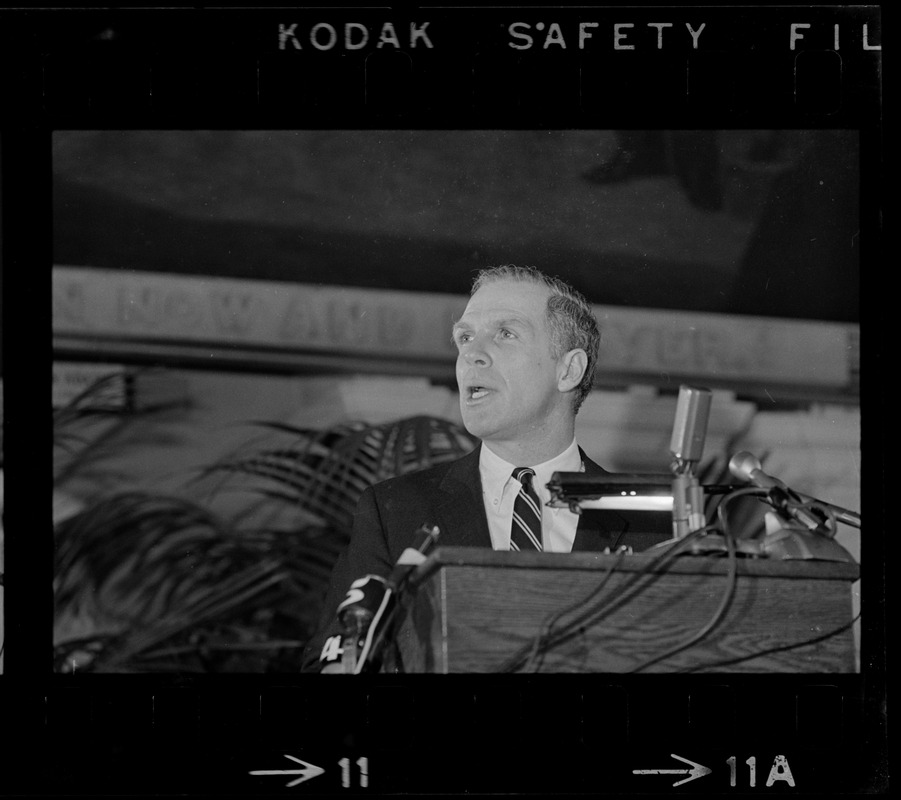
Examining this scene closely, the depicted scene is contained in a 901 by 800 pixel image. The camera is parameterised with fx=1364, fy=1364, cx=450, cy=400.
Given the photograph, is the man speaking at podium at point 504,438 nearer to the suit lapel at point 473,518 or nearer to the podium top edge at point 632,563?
the suit lapel at point 473,518

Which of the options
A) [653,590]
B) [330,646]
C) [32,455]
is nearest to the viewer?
[653,590]

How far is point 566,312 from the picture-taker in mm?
3094

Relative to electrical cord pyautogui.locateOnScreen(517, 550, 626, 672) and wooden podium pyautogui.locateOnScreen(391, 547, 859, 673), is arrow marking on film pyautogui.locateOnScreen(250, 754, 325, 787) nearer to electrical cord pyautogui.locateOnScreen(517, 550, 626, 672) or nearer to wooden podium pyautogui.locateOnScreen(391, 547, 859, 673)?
wooden podium pyautogui.locateOnScreen(391, 547, 859, 673)

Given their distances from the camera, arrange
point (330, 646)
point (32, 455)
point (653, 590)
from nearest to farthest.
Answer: point (653, 590) → point (330, 646) → point (32, 455)

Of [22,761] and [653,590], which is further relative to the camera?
[22,761]

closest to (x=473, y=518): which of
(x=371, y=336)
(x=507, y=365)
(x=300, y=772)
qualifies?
(x=507, y=365)

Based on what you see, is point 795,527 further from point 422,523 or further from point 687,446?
point 422,523

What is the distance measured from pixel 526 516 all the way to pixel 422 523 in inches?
9.1

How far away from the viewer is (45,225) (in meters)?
3.12

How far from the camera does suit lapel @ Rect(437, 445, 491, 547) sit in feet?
9.81
